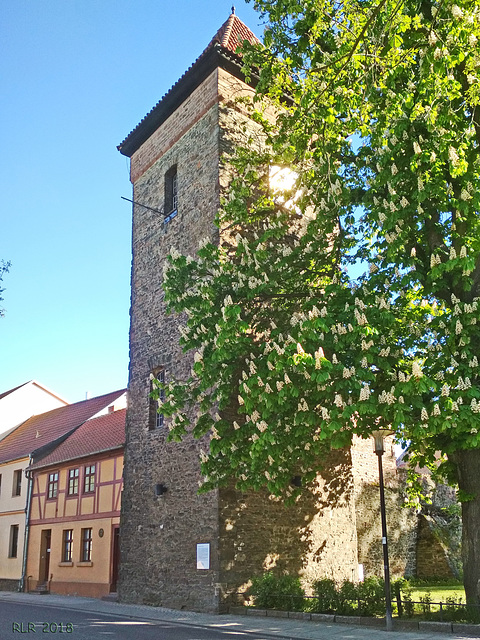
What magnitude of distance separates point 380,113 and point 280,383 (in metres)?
4.75

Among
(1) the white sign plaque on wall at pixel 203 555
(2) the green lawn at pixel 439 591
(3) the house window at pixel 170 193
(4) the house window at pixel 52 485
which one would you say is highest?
(3) the house window at pixel 170 193

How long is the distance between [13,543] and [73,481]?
220 inches

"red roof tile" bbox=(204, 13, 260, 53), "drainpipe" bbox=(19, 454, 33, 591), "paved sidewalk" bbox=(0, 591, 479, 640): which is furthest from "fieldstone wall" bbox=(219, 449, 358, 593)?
"drainpipe" bbox=(19, 454, 33, 591)

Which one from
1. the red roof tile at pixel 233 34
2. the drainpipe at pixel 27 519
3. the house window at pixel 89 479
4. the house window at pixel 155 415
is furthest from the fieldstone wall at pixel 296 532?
the drainpipe at pixel 27 519

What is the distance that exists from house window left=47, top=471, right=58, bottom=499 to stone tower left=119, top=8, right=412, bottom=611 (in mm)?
7137

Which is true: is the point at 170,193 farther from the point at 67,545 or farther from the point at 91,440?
the point at 67,545

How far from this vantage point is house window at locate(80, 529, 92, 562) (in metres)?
20.7

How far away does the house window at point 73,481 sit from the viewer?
73.9ft

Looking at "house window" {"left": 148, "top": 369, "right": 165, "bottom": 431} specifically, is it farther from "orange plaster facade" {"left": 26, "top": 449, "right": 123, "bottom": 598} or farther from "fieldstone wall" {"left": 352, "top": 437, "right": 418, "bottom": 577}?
"fieldstone wall" {"left": 352, "top": 437, "right": 418, "bottom": 577}

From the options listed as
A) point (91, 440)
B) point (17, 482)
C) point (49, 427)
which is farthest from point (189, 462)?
point (49, 427)

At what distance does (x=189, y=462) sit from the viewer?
15.4 m

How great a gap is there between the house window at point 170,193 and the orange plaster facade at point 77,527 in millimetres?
7861

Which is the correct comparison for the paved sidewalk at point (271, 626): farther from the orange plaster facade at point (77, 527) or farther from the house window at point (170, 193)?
the house window at point (170, 193)

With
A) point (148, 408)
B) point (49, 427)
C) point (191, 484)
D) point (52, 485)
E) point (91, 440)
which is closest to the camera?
point (191, 484)
